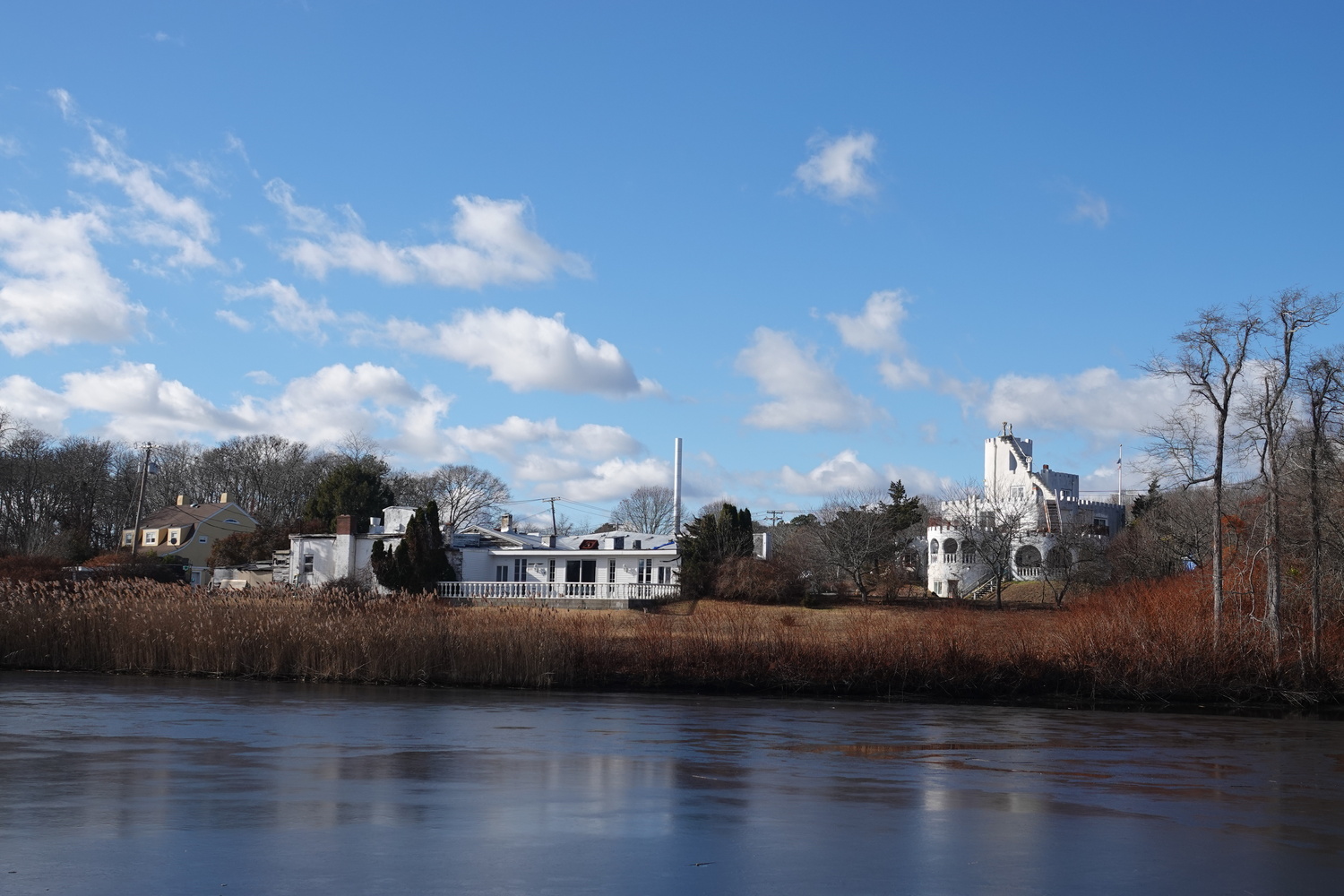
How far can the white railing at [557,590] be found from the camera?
2202 inches

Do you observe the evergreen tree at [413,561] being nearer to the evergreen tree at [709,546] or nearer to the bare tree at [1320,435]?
the evergreen tree at [709,546]

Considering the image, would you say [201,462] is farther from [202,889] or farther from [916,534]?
[202,889]

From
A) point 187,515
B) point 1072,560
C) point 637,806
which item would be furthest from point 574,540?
point 637,806

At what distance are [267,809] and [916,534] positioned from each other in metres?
66.7

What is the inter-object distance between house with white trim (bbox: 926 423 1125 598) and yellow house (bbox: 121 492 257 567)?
46.8 metres

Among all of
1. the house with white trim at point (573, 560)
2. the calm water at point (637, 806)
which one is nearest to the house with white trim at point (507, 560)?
the house with white trim at point (573, 560)

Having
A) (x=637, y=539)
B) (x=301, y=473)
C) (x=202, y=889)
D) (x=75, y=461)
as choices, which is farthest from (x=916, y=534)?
(x=202, y=889)

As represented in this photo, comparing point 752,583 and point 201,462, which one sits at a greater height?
point 201,462

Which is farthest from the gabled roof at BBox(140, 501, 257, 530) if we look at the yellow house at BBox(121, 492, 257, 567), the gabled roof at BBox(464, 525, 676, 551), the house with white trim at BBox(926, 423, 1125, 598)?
the house with white trim at BBox(926, 423, 1125, 598)

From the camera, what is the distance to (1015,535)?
210 feet

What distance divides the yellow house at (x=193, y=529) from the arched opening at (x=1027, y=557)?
50.6 m

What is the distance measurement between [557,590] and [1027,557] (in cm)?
2718

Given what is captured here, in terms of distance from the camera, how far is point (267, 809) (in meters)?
10.6

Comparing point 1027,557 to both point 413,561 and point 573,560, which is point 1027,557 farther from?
point 413,561
